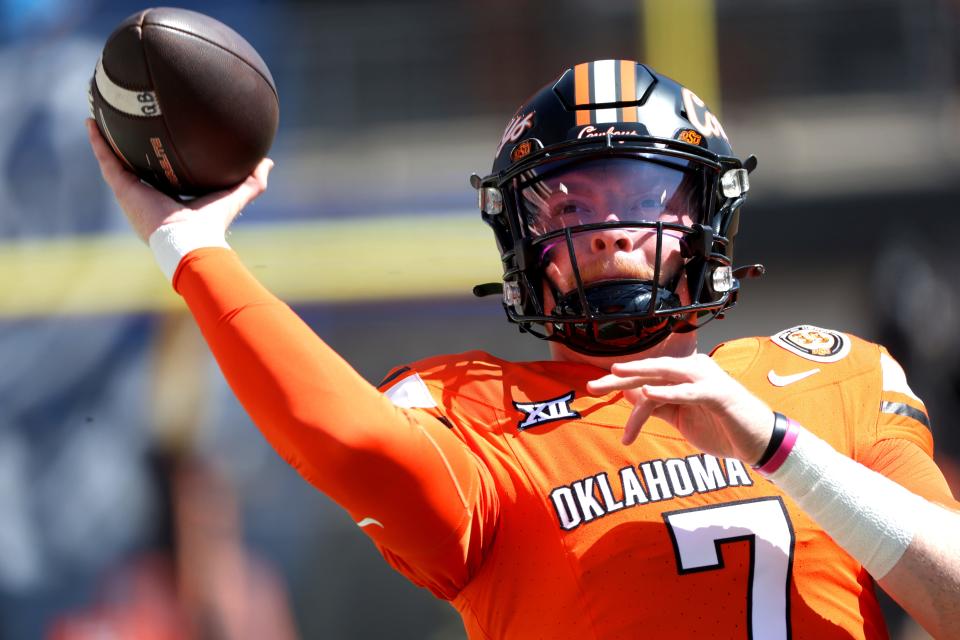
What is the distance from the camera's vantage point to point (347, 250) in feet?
13.3

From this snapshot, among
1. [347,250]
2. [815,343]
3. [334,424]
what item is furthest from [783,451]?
[347,250]

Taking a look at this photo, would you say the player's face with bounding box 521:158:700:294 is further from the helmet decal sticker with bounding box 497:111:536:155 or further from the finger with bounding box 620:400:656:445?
the finger with bounding box 620:400:656:445

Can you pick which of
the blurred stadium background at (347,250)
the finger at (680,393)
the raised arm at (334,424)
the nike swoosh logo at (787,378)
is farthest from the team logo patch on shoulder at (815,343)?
the blurred stadium background at (347,250)

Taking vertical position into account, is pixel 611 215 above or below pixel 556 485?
above

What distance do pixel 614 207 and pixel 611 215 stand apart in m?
0.02

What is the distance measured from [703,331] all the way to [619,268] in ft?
7.60

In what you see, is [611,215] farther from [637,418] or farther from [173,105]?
[173,105]

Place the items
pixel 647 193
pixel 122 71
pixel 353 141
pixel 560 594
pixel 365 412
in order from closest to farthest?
pixel 365 412 → pixel 560 594 → pixel 122 71 → pixel 647 193 → pixel 353 141

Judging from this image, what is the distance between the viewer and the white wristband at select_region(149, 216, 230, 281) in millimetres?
1328

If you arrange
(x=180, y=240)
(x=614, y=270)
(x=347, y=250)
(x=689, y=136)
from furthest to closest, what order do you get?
(x=347, y=250)
(x=689, y=136)
(x=614, y=270)
(x=180, y=240)

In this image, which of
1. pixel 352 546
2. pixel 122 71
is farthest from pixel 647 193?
pixel 352 546

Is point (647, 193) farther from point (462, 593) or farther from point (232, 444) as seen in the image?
point (232, 444)

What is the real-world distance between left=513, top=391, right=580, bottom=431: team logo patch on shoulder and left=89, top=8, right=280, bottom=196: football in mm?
509

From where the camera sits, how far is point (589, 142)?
1.61 metres
